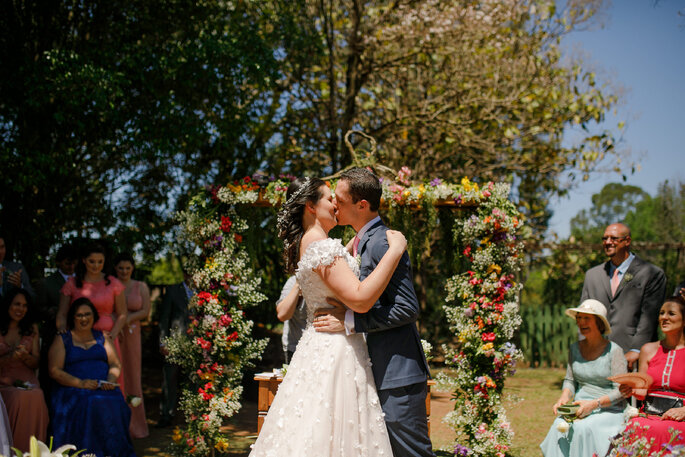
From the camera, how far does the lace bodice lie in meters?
2.96

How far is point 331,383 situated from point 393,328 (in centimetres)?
41

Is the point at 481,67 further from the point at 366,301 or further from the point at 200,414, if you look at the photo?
the point at 366,301

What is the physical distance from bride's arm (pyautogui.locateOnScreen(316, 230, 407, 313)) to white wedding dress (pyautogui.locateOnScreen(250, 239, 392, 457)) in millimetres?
70

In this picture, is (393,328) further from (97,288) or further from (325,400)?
(97,288)

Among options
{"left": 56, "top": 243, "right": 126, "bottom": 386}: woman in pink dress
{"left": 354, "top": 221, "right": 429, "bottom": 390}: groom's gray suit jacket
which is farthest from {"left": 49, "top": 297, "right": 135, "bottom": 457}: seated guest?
{"left": 354, "top": 221, "right": 429, "bottom": 390}: groom's gray suit jacket

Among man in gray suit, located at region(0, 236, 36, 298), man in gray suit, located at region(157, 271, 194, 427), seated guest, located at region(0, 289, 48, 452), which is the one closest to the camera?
seated guest, located at region(0, 289, 48, 452)

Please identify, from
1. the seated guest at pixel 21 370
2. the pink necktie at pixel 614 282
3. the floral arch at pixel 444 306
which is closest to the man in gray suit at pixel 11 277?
the seated guest at pixel 21 370

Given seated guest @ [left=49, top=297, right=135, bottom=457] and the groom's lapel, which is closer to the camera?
the groom's lapel

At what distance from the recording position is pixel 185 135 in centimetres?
754

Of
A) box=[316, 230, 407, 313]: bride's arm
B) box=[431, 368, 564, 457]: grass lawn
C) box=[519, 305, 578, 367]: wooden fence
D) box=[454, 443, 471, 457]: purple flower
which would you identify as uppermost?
box=[316, 230, 407, 313]: bride's arm

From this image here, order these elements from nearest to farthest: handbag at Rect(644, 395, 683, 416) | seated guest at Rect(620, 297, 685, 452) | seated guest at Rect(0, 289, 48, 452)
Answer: seated guest at Rect(620, 297, 685, 452)
handbag at Rect(644, 395, 683, 416)
seated guest at Rect(0, 289, 48, 452)

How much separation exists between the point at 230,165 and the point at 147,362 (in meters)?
4.39

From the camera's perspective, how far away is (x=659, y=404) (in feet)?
14.4

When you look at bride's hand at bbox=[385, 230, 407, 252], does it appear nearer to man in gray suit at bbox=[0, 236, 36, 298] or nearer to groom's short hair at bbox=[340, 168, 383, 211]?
groom's short hair at bbox=[340, 168, 383, 211]
